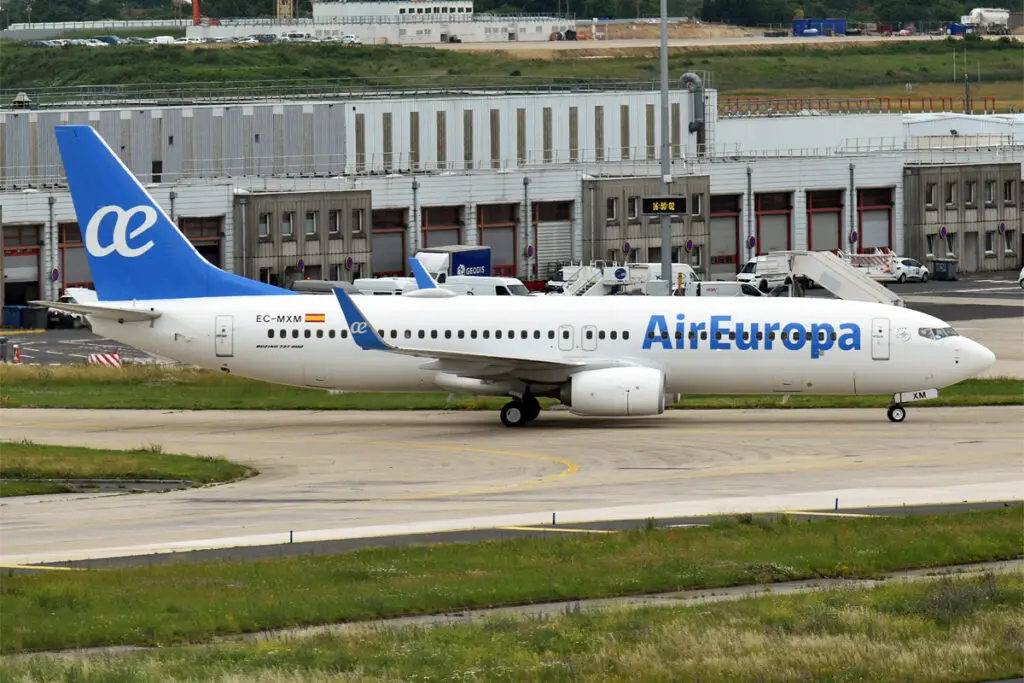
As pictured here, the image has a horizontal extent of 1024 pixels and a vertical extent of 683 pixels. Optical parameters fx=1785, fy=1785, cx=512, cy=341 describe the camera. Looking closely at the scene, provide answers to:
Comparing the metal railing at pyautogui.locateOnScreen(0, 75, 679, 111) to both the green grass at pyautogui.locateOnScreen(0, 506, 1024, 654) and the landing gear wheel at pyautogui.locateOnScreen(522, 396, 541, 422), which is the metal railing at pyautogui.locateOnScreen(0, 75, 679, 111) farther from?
the green grass at pyautogui.locateOnScreen(0, 506, 1024, 654)

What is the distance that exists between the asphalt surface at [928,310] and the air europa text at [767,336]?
29774mm

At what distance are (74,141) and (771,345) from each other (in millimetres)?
21184

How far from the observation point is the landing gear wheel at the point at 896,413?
50.8 meters

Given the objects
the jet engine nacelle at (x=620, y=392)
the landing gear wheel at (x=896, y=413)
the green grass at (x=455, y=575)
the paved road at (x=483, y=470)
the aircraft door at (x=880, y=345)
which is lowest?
the paved road at (x=483, y=470)

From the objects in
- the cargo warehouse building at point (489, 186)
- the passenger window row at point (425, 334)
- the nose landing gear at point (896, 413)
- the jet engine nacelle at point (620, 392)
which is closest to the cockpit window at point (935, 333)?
the nose landing gear at point (896, 413)

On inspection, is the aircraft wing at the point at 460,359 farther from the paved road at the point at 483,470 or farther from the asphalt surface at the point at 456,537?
the asphalt surface at the point at 456,537

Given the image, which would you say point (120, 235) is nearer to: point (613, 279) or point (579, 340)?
point (579, 340)

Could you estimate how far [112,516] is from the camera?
116ft

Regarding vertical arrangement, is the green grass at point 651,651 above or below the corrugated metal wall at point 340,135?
below

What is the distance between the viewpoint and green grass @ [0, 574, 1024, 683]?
2195 centimetres

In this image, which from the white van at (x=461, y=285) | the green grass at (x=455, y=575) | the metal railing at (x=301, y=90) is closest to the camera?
the green grass at (x=455, y=575)

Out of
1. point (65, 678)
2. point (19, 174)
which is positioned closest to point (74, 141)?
point (65, 678)

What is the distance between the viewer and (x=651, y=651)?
902 inches

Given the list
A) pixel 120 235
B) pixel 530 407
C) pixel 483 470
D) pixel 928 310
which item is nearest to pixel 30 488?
pixel 483 470
